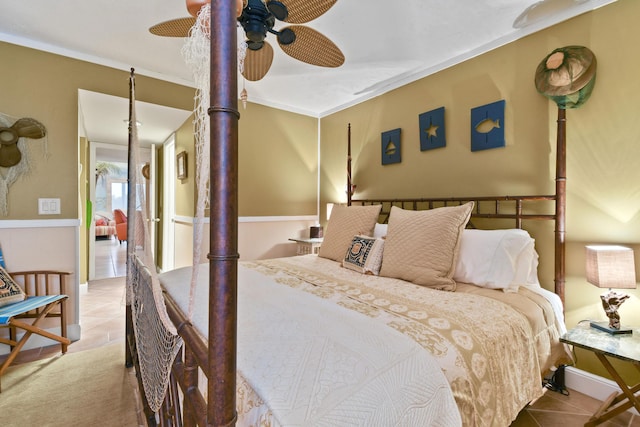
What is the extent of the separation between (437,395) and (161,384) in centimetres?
87

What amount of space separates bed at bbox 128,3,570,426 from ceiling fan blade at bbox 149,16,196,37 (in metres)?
1.15

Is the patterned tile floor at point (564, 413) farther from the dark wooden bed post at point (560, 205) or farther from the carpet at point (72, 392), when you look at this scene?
the carpet at point (72, 392)

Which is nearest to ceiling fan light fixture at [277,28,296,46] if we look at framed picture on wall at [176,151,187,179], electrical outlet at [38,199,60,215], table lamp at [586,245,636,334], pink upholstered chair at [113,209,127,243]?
table lamp at [586,245,636,334]

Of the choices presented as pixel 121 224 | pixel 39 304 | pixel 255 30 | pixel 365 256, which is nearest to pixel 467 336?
pixel 365 256

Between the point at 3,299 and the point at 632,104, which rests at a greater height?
the point at 632,104

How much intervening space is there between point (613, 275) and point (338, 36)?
227 centimetres

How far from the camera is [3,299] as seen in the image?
2141 millimetres

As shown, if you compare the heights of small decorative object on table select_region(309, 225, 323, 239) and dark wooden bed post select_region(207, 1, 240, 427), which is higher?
dark wooden bed post select_region(207, 1, 240, 427)

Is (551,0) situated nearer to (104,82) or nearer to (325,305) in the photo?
(325,305)

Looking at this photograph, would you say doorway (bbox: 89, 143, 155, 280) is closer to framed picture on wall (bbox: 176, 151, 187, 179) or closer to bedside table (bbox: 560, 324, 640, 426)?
framed picture on wall (bbox: 176, 151, 187, 179)

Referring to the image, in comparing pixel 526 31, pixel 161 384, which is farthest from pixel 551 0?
pixel 161 384

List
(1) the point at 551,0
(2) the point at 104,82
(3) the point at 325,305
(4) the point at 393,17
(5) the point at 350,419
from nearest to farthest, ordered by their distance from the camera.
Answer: (5) the point at 350,419 < (3) the point at 325,305 < (1) the point at 551,0 < (4) the point at 393,17 < (2) the point at 104,82

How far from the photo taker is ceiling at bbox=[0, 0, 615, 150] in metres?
1.98

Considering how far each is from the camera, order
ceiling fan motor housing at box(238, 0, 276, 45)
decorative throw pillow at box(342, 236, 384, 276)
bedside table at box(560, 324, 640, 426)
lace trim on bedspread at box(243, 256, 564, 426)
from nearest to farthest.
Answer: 1. lace trim on bedspread at box(243, 256, 564, 426)
2. ceiling fan motor housing at box(238, 0, 276, 45)
3. bedside table at box(560, 324, 640, 426)
4. decorative throw pillow at box(342, 236, 384, 276)
